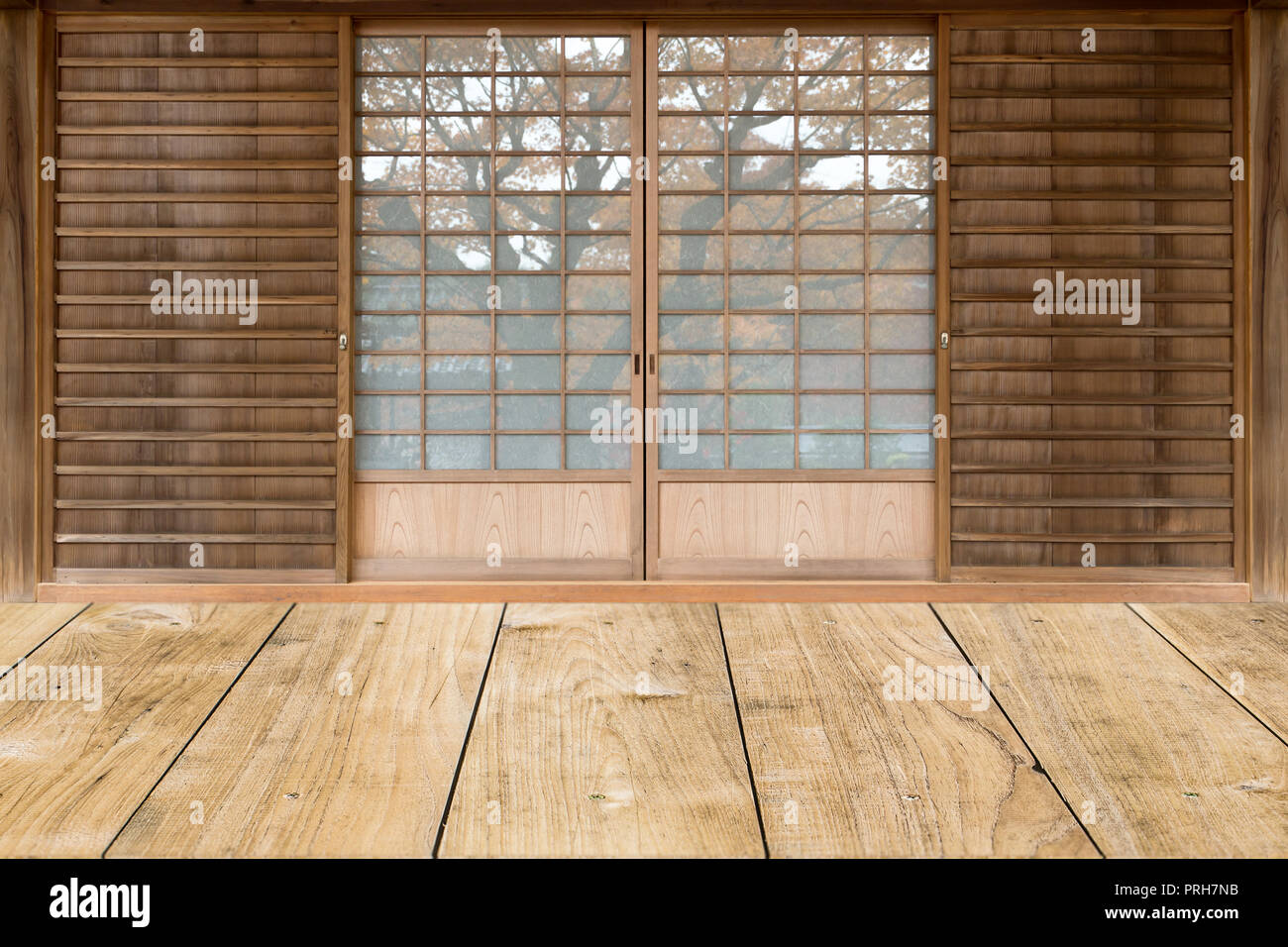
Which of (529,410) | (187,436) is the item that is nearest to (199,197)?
(187,436)

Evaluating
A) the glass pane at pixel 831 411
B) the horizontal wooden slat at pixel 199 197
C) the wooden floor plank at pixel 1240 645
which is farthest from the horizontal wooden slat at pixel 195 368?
the wooden floor plank at pixel 1240 645

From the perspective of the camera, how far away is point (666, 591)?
3566 millimetres

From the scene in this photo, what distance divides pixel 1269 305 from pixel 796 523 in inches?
67.7

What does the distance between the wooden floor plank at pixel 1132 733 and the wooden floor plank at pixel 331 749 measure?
129 cm

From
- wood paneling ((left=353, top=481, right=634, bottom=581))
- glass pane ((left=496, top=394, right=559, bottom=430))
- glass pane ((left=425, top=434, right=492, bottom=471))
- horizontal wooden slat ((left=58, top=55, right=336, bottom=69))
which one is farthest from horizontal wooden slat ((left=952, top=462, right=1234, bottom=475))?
horizontal wooden slat ((left=58, top=55, right=336, bottom=69))

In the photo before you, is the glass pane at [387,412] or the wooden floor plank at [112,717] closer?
the wooden floor plank at [112,717]

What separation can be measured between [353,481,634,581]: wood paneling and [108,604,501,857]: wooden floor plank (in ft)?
1.12

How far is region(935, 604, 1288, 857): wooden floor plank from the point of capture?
193 cm

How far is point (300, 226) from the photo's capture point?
3564 mm

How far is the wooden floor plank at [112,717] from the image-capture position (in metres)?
1.97

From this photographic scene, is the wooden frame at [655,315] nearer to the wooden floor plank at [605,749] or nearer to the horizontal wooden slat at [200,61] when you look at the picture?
the horizontal wooden slat at [200,61]
